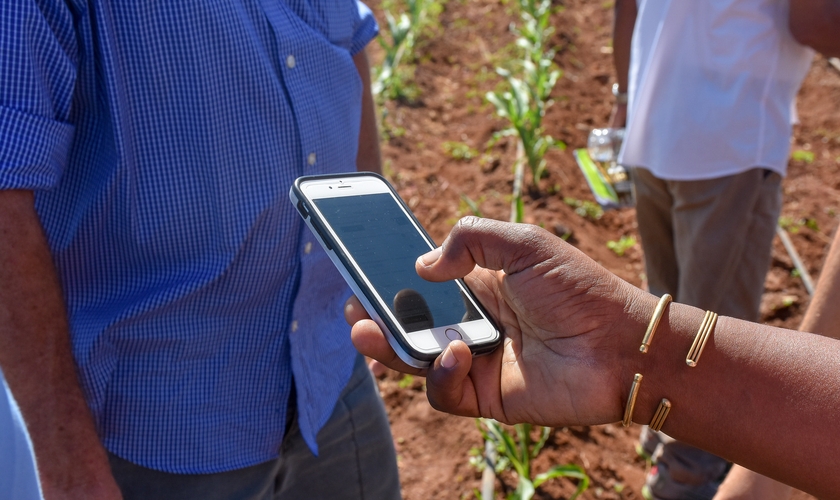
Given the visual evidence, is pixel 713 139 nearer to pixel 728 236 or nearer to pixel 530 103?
pixel 728 236

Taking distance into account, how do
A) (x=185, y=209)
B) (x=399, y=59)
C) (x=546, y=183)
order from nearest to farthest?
(x=185, y=209)
(x=546, y=183)
(x=399, y=59)

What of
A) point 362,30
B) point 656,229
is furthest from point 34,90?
point 656,229

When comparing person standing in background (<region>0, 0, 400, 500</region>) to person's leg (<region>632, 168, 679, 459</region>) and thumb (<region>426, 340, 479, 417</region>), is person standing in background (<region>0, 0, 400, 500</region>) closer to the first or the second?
thumb (<region>426, 340, 479, 417</region>)

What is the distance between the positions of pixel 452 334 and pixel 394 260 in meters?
0.19

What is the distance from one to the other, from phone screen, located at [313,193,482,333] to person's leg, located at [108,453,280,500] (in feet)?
1.82

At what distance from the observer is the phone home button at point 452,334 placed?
122 centimetres

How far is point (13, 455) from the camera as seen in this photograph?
133 cm

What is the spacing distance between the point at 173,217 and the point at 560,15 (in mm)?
6277

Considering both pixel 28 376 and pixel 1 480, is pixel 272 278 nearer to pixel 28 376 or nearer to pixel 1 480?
pixel 28 376

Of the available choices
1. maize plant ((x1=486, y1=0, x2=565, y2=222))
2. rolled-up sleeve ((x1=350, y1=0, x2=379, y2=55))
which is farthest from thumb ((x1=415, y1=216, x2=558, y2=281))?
maize plant ((x1=486, y1=0, x2=565, y2=222))

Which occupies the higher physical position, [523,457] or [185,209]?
[185,209]

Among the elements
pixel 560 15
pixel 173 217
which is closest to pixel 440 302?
pixel 173 217

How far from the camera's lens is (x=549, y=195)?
4.12 meters

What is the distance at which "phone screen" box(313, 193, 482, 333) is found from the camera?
4.10 ft
